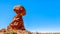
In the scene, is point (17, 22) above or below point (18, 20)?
below

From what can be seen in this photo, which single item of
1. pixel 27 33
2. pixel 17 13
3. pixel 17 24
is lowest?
pixel 27 33

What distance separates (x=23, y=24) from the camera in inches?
2063

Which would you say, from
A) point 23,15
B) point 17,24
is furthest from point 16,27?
point 23,15

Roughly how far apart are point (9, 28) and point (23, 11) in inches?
274

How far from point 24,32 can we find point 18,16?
21.4ft

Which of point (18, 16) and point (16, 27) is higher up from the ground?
point (18, 16)

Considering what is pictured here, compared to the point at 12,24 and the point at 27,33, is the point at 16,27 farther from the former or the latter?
the point at 27,33

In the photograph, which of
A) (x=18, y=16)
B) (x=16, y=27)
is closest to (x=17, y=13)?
(x=18, y=16)

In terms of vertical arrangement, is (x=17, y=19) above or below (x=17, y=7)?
below

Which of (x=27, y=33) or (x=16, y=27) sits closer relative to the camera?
(x=27, y=33)

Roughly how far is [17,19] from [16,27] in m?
2.51

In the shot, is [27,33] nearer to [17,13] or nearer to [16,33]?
[16,33]

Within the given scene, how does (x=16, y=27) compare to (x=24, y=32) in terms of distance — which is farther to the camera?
(x=16, y=27)

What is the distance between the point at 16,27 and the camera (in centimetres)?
5159
